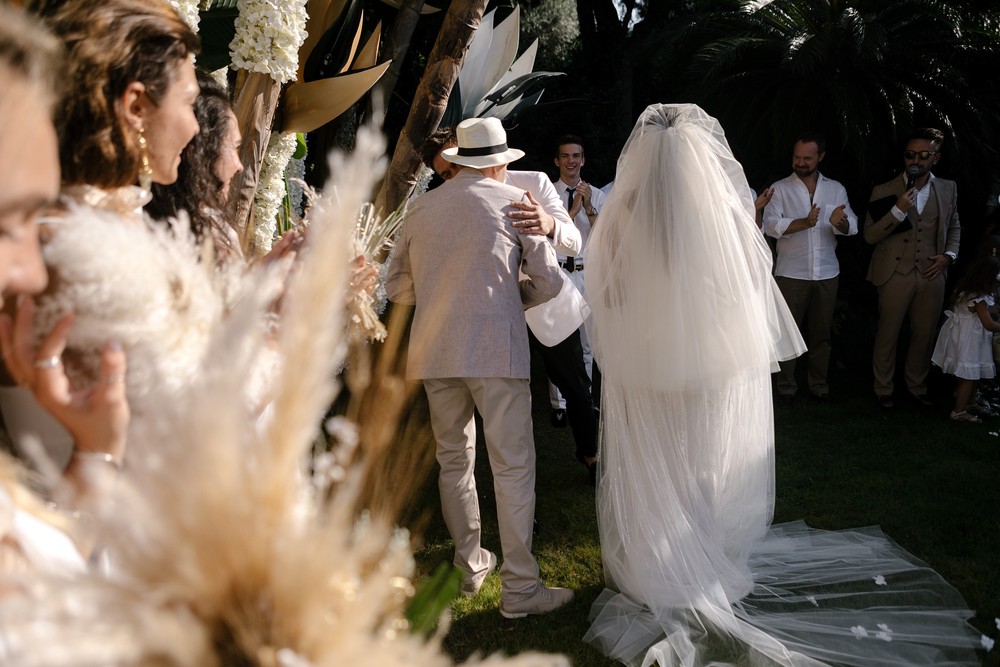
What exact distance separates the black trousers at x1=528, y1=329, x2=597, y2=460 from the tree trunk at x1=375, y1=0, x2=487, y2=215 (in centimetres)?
158

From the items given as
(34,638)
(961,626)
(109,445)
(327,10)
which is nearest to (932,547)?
(961,626)

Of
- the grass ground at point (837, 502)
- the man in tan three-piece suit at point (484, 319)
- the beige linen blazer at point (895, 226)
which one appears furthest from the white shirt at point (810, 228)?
the man in tan three-piece suit at point (484, 319)

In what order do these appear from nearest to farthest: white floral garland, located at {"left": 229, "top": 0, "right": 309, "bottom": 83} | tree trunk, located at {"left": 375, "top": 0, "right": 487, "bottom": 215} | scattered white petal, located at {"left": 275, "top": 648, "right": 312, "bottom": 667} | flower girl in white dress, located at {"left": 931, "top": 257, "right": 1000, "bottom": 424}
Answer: scattered white petal, located at {"left": 275, "top": 648, "right": 312, "bottom": 667} → white floral garland, located at {"left": 229, "top": 0, "right": 309, "bottom": 83} → tree trunk, located at {"left": 375, "top": 0, "right": 487, "bottom": 215} → flower girl in white dress, located at {"left": 931, "top": 257, "right": 1000, "bottom": 424}

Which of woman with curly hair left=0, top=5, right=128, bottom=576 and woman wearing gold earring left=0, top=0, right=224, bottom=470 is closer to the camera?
woman with curly hair left=0, top=5, right=128, bottom=576

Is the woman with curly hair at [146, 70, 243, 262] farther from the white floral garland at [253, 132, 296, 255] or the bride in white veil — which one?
the bride in white veil

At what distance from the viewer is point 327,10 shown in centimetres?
314

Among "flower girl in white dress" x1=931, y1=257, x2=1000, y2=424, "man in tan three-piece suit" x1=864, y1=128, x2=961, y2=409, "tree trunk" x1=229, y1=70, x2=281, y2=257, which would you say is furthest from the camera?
"man in tan three-piece suit" x1=864, y1=128, x2=961, y2=409

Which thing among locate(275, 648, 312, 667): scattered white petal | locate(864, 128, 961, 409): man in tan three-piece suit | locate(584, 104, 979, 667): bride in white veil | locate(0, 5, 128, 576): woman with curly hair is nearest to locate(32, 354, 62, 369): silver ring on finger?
locate(0, 5, 128, 576): woman with curly hair

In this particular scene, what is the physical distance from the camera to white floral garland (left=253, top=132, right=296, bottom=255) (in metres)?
3.14

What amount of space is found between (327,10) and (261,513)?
286 cm

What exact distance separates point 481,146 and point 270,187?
3.31ft

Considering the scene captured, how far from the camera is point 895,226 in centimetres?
720

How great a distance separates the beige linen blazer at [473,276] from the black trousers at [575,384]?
1464 millimetres

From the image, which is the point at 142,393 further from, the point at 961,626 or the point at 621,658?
the point at 961,626
